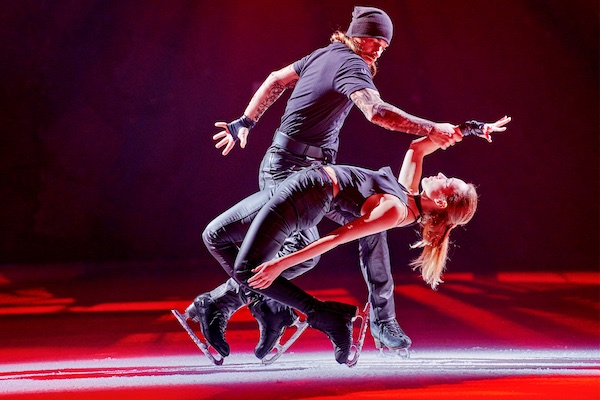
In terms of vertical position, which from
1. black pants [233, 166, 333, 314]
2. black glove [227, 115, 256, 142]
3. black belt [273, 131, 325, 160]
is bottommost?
black pants [233, 166, 333, 314]

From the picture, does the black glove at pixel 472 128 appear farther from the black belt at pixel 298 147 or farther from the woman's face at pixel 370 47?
the black belt at pixel 298 147

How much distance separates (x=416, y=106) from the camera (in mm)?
6547

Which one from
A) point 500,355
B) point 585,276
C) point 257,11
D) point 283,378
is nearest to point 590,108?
point 585,276

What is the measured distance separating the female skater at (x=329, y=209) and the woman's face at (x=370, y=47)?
0.54 meters

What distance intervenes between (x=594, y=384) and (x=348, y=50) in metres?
1.69

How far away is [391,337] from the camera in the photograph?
10.1 feet

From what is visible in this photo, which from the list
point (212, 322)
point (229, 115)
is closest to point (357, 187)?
point (212, 322)

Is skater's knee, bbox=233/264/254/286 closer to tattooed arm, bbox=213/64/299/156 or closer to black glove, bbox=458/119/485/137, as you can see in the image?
tattooed arm, bbox=213/64/299/156

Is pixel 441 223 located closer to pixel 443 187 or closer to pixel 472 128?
pixel 443 187

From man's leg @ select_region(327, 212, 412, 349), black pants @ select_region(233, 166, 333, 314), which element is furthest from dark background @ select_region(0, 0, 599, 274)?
black pants @ select_region(233, 166, 333, 314)

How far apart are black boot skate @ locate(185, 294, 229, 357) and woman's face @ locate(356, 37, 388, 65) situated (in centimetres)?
127

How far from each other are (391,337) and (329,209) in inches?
25.0

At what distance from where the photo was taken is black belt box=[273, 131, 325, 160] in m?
3.13

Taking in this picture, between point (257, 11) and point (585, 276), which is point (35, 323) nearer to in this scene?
point (257, 11)
